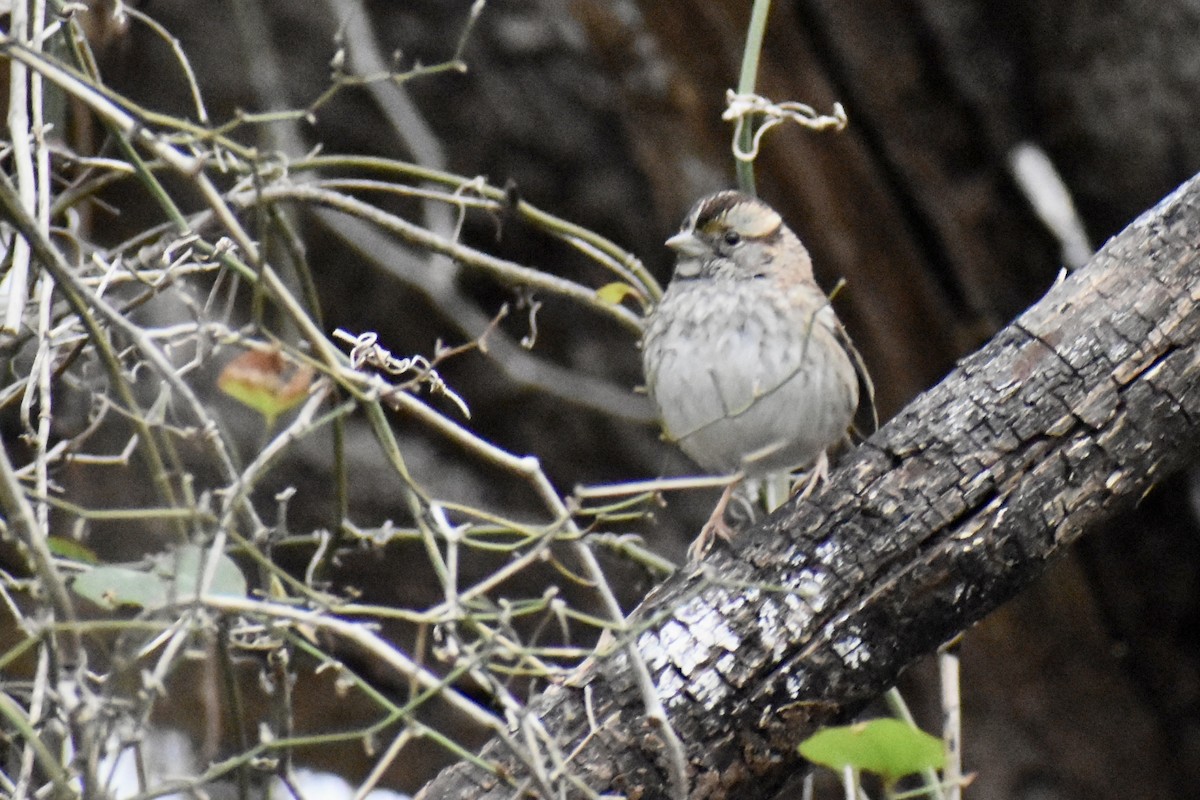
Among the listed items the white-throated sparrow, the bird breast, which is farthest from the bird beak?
the bird breast

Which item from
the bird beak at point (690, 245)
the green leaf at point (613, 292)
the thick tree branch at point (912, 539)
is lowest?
the thick tree branch at point (912, 539)

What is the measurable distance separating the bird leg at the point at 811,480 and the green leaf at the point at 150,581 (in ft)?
3.12

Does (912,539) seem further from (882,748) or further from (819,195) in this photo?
(819,195)

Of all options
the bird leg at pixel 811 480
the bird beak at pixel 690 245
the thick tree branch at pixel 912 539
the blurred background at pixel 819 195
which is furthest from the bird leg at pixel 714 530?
the blurred background at pixel 819 195

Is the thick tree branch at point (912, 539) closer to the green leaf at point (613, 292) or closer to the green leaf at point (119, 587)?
the green leaf at point (119, 587)

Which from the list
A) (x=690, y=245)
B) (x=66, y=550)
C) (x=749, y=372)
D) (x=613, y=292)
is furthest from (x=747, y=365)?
(x=66, y=550)

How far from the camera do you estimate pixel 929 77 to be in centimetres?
372

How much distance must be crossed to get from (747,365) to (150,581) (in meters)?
1.47

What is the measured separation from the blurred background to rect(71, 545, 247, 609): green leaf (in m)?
1.88

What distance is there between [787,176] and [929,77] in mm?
456

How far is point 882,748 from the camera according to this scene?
145 cm

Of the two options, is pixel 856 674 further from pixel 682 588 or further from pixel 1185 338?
pixel 1185 338

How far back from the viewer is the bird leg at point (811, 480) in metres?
2.27

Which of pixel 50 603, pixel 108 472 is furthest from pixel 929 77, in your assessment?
pixel 50 603
